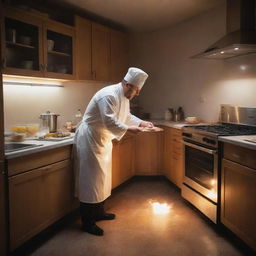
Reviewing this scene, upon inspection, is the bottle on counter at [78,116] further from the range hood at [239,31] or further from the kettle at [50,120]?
the range hood at [239,31]

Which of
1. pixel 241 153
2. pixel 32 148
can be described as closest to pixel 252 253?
pixel 241 153

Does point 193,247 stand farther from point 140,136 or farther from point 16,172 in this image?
point 140,136

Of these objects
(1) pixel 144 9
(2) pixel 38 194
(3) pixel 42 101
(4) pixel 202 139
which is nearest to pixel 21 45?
(3) pixel 42 101

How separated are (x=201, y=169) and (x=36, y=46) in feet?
6.55

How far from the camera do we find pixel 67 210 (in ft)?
8.35

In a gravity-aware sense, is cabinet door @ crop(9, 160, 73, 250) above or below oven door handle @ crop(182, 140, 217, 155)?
below

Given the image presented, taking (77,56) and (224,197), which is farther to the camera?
(77,56)

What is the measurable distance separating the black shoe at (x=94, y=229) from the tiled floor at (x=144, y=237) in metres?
0.04

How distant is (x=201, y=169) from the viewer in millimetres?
2672

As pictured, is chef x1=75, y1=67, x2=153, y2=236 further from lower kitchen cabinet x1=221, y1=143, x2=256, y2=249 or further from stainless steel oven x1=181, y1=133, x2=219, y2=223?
lower kitchen cabinet x1=221, y1=143, x2=256, y2=249

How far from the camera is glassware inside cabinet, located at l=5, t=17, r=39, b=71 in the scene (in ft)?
7.73

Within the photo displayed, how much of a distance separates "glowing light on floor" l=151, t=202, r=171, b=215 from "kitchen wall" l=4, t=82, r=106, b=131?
57.9 inches

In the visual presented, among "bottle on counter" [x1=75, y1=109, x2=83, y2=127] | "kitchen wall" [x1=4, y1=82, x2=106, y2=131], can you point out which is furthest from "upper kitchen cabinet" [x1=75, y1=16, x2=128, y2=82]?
"bottle on counter" [x1=75, y1=109, x2=83, y2=127]

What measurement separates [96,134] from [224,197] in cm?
123
